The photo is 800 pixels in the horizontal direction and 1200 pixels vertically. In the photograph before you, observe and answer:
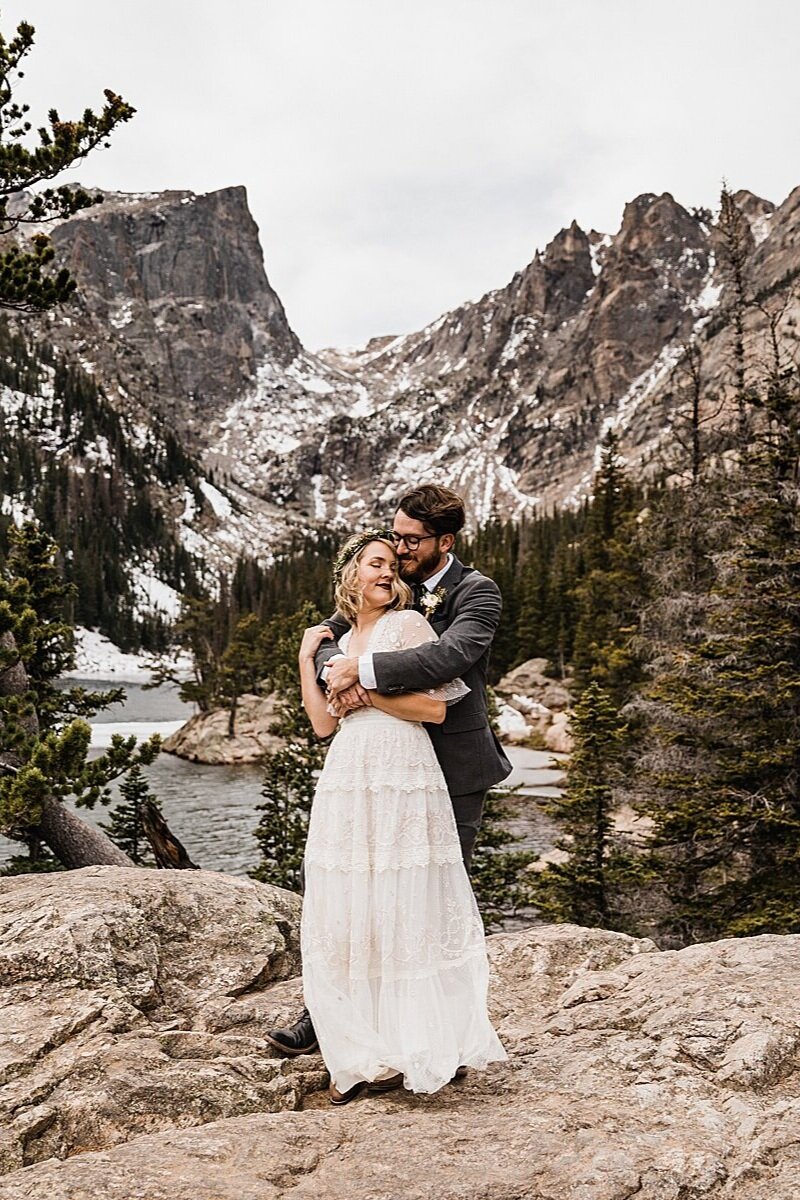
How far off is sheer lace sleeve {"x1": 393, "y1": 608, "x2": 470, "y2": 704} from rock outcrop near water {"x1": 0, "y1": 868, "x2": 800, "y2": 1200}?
183 centimetres

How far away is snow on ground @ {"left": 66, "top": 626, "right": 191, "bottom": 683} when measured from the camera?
113 m

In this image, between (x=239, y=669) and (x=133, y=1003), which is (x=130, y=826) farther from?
(x=239, y=669)

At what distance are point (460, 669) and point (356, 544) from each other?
871 millimetres

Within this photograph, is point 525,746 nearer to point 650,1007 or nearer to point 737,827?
point 737,827

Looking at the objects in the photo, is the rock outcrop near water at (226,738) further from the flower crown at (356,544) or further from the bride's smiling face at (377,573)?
the bride's smiling face at (377,573)

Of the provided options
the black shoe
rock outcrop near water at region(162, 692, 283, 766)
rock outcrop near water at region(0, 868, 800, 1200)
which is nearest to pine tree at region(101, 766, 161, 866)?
rock outcrop near water at region(0, 868, 800, 1200)

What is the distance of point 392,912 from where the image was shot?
3834mm

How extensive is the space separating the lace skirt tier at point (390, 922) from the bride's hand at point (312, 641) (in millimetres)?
471

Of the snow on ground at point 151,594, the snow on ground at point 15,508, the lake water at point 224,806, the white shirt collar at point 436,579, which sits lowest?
the lake water at point 224,806

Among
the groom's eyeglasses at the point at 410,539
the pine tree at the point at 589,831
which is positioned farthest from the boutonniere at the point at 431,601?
the pine tree at the point at 589,831

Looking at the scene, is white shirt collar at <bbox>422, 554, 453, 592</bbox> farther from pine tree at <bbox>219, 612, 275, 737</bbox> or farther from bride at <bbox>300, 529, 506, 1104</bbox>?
pine tree at <bbox>219, 612, 275, 737</bbox>

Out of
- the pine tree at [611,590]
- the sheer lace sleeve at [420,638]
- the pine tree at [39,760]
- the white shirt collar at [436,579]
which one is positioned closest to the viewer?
the sheer lace sleeve at [420,638]

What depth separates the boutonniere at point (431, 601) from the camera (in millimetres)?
4230

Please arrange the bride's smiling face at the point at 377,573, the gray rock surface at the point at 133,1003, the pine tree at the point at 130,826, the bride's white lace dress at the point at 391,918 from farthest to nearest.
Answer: the pine tree at the point at 130,826, the bride's smiling face at the point at 377,573, the bride's white lace dress at the point at 391,918, the gray rock surface at the point at 133,1003
